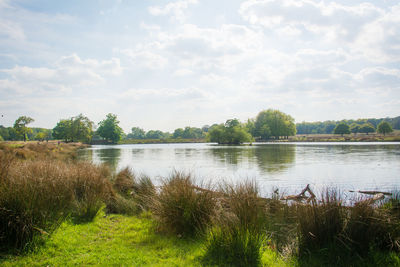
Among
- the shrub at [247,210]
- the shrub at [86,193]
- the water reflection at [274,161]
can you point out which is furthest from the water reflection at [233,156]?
the shrub at [247,210]

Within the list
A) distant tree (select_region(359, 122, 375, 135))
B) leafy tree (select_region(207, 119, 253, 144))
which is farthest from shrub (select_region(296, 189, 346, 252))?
distant tree (select_region(359, 122, 375, 135))

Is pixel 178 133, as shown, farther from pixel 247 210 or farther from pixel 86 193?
pixel 247 210

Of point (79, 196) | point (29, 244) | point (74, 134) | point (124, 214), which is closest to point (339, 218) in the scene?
point (29, 244)

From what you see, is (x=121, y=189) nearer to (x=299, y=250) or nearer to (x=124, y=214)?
(x=124, y=214)

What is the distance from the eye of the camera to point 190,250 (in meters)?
5.24

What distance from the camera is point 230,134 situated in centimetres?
10094

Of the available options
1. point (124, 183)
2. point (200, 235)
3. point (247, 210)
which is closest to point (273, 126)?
point (124, 183)

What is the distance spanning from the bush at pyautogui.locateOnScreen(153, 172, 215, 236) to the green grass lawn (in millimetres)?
306

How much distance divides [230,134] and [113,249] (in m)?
96.7

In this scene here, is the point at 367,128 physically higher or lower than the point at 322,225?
higher

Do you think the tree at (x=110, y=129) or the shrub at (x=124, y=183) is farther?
the tree at (x=110, y=129)

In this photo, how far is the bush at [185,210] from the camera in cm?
606

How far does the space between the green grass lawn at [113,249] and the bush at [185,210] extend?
306 millimetres

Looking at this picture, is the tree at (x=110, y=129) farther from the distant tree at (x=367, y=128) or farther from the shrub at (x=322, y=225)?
→ the distant tree at (x=367, y=128)
